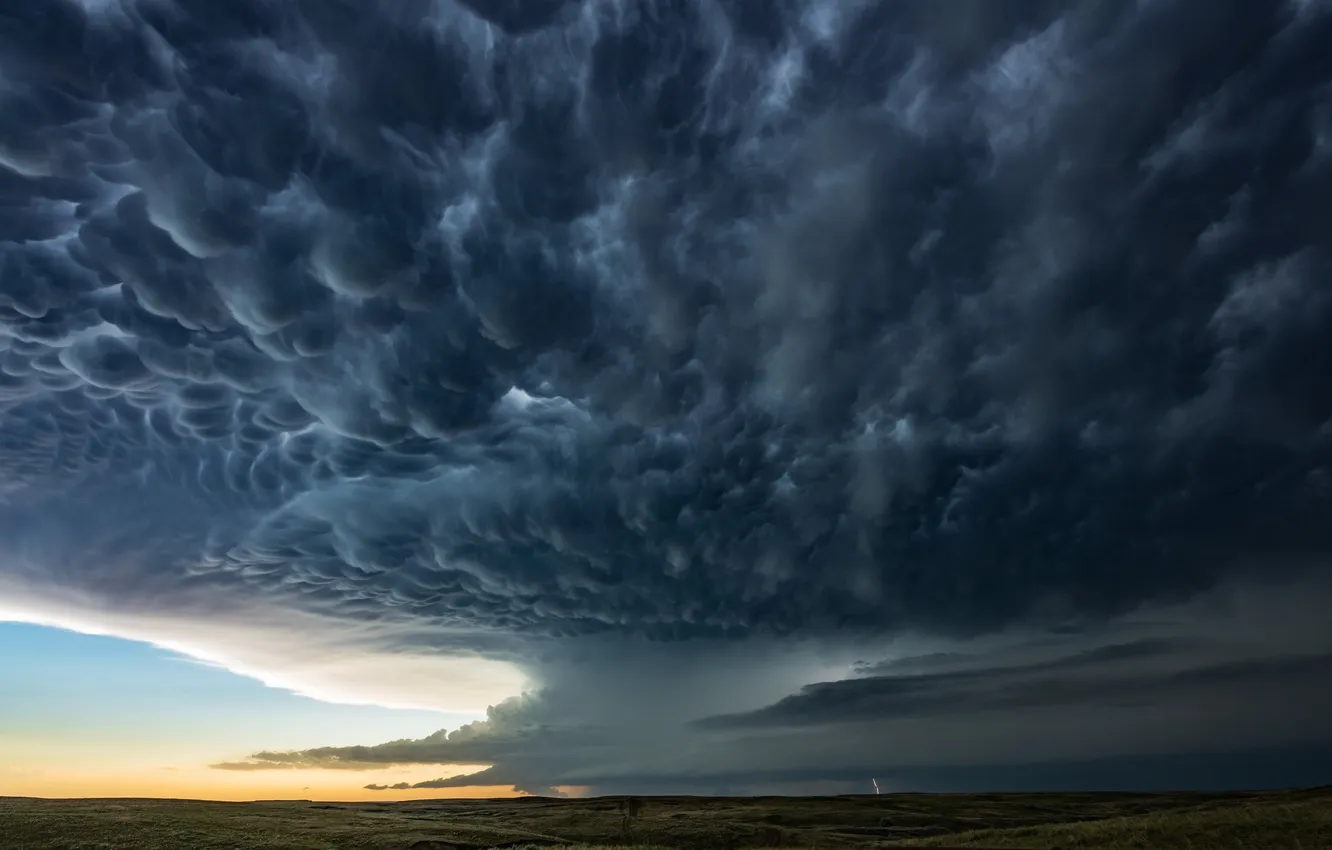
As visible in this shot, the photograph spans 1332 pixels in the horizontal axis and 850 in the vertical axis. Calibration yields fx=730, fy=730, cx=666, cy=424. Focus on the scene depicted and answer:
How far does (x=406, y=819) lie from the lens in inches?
4419

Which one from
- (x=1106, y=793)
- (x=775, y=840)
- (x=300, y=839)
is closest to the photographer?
(x=300, y=839)

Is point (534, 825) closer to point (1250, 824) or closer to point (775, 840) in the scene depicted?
point (775, 840)

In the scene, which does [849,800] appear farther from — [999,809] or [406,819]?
[406,819]

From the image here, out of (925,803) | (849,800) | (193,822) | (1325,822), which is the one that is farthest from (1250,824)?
(849,800)

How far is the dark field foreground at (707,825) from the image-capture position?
55.5m

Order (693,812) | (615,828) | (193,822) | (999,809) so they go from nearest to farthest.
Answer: (193,822) < (615,828) < (693,812) < (999,809)

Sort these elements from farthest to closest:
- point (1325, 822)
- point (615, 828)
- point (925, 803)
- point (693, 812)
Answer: point (925, 803), point (693, 812), point (615, 828), point (1325, 822)

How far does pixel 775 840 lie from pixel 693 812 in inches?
1284

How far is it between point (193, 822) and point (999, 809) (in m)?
138

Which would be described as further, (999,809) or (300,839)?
(999,809)

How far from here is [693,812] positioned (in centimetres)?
12800

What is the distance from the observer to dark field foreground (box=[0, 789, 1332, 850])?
182ft

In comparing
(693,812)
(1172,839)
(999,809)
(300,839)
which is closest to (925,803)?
(999,809)

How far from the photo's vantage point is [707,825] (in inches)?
4227
